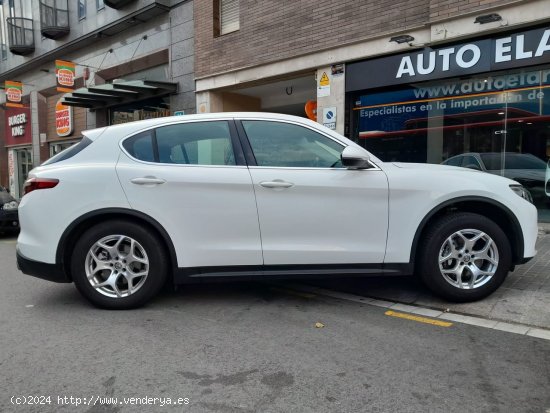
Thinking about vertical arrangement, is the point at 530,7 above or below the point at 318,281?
above

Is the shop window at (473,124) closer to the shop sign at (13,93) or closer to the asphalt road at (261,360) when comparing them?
the asphalt road at (261,360)

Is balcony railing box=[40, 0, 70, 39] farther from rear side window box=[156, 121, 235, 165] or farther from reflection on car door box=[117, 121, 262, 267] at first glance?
reflection on car door box=[117, 121, 262, 267]

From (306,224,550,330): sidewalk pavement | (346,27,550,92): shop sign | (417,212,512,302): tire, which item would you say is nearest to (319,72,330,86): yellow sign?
(346,27,550,92): shop sign

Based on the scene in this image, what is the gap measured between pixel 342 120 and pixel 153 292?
7031 millimetres

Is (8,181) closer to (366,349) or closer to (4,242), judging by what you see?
(4,242)

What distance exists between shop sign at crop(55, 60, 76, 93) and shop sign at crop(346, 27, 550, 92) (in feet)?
37.6

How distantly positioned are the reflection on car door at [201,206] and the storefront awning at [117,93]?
32.9ft

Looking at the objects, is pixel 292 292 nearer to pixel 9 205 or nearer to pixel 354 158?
pixel 354 158

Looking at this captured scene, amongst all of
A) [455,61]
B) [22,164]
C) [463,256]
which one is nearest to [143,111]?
[455,61]

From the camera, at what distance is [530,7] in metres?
7.26

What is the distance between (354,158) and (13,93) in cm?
2158

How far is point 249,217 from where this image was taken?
400cm

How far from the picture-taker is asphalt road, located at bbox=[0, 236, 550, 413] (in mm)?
2617

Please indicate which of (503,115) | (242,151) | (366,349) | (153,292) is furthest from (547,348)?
(503,115)
